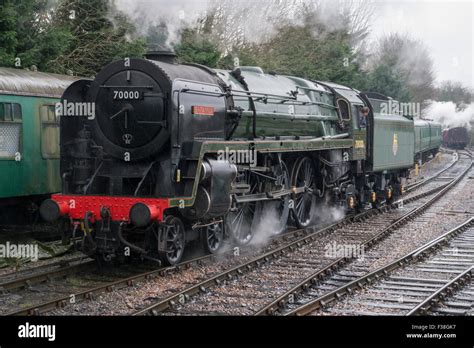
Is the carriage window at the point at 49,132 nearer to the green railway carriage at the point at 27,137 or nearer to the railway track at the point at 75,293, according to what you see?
the green railway carriage at the point at 27,137

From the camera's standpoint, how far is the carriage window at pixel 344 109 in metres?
15.7

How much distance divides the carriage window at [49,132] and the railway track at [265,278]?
14.0ft

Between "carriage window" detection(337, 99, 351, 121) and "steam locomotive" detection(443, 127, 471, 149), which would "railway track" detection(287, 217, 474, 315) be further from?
"steam locomotive" detection(443, 127, 471, 149)

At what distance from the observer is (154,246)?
9.56m

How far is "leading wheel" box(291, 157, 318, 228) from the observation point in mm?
13797

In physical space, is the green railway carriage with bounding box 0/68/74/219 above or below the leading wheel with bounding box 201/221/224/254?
above

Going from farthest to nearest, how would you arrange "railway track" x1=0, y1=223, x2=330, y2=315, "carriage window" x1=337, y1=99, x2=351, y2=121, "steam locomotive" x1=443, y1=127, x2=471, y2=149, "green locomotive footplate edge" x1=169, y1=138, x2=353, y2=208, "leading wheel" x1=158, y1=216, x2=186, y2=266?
"steam locomotive" x1=443, y1=127, x2=471, y2=149 → "carriage window" x1=337, y1=99, x2=351, y2=121 → "green locomotive footplate edge" x1=169, y1=138, x2=353, y2=208 → "leading wheel" x1=158, y1=216, x2=186, y2=266 → "railway track" x1=0, y1=223, x2=330, y2=315

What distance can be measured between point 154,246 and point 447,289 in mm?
3933

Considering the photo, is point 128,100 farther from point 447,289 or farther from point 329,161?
point 329,161

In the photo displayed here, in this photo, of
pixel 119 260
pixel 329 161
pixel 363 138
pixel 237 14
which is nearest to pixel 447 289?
pixel 119 260

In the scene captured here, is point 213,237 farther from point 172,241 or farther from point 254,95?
point 254,95

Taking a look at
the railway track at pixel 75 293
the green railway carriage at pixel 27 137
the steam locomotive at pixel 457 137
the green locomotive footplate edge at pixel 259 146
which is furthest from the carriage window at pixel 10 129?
the steam locomotive at pixel 457 137

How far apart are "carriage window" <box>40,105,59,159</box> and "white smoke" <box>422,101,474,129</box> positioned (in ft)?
169

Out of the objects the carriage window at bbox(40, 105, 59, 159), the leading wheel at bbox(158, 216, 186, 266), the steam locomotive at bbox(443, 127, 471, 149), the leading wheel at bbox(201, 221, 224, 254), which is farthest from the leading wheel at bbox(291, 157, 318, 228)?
the steam locomotive at bbox(443, 127, 471, 149)
